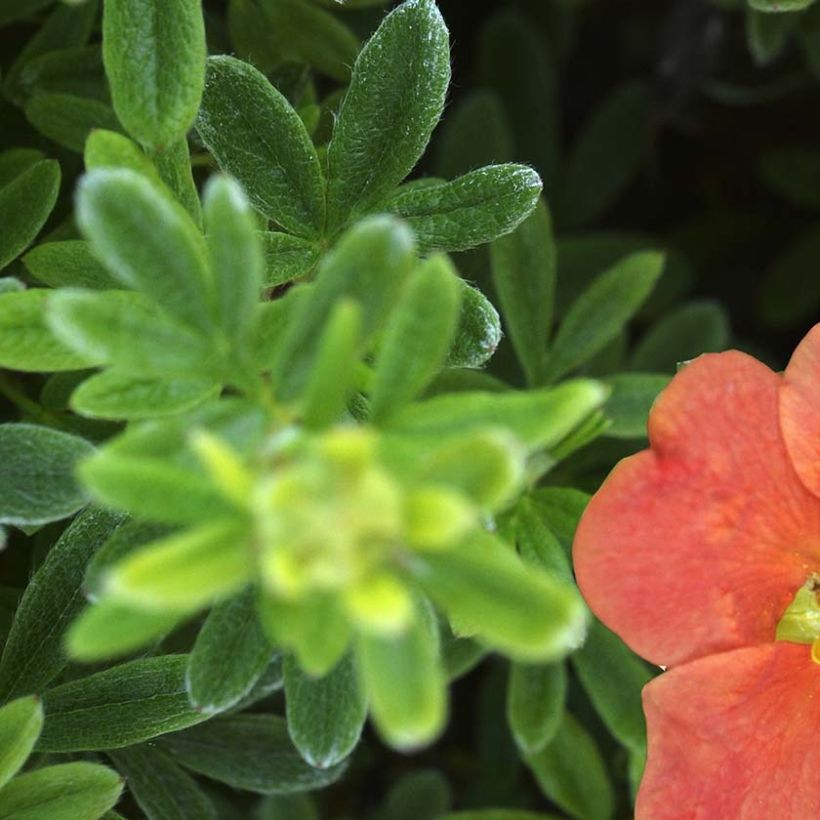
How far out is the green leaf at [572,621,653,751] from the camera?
988 millimetres

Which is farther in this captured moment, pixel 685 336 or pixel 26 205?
pixel 685 336

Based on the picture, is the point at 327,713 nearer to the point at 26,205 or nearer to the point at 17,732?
the point at 17,732

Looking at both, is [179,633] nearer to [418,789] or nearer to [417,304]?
[418,789]

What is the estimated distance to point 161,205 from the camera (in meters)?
0.60

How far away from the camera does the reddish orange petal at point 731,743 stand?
2.62 feet

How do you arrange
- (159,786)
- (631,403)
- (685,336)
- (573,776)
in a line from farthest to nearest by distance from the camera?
(685,336), (573,776), (631,403), (159,786)

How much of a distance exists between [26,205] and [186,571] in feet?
1.38

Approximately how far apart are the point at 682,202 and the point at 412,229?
957 mm

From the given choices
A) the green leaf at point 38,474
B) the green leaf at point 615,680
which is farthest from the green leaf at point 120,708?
the green leaf at point 615,680

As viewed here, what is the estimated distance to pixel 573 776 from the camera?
1.12 metres

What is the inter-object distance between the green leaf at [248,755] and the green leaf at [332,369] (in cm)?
46

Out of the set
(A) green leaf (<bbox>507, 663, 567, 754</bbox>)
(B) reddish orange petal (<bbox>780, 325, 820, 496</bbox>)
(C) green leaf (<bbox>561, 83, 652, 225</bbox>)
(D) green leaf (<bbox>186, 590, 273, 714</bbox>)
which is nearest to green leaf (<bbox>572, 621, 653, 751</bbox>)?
(A) green leaf (<bbox>507, 663, 567, 754</bbox>)

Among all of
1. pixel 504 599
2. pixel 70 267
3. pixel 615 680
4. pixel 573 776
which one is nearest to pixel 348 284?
pixel 504 599

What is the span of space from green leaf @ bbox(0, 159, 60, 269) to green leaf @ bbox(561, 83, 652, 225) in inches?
32.4
